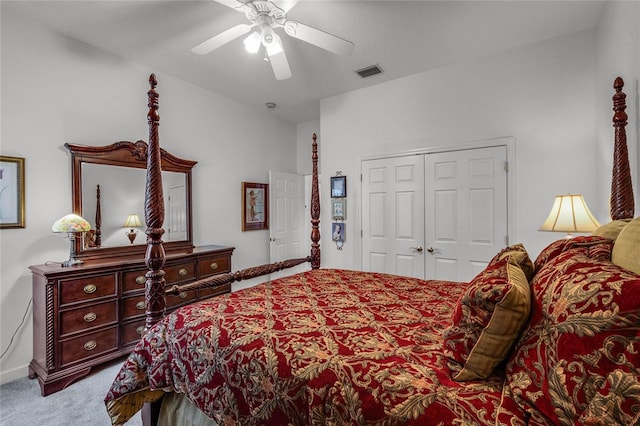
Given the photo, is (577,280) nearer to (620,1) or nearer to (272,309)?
(272,309)

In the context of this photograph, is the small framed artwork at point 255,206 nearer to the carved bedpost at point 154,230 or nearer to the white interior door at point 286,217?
the white interior door at point 286,217

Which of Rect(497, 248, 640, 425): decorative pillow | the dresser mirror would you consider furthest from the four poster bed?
the dresser mirror

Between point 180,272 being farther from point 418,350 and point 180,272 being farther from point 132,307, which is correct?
point 418,350

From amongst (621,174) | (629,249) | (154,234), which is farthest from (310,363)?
(621,174)

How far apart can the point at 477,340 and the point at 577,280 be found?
0.31 m

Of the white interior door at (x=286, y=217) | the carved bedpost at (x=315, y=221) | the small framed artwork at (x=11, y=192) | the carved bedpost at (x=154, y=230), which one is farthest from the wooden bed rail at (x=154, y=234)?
the white interior door at (x=286, y=217)

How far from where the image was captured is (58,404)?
2135 millimetres

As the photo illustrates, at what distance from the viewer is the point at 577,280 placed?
0.78m

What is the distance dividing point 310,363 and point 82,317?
7.81ft

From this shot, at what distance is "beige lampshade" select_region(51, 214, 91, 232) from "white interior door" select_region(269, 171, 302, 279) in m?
2.53

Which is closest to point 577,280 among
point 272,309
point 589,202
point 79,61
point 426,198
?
point 272,309

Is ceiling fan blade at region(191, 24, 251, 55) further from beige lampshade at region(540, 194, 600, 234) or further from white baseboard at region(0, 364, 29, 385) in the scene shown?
white baseboard at region(0, 364, 29, 385)

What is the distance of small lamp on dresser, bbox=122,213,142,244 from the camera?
10.2 feet

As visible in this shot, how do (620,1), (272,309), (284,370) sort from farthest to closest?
1. (620,1)
2. (272,309)
3. (284,370)
